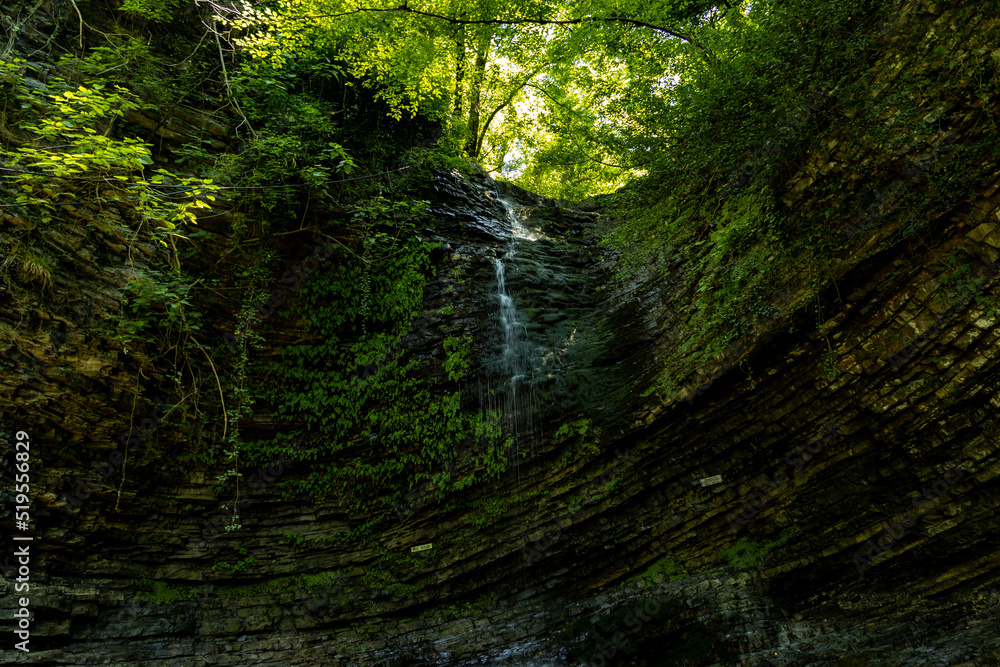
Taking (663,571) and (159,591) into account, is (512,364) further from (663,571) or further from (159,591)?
(159,591)

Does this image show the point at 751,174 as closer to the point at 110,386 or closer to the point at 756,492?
the point at 756,492

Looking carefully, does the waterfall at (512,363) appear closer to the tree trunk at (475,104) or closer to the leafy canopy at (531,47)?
the leafy canopy at (531,47)

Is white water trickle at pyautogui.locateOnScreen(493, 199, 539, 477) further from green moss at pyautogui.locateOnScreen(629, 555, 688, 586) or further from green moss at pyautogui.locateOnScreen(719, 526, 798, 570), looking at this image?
green moss at pyautogui.locateOnScreen(719, 526, 798, 570)

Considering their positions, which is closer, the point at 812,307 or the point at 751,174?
the point at 812,307

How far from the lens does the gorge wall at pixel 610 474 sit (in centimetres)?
453

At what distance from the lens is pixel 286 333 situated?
786 centimetres

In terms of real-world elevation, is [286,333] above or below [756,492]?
above

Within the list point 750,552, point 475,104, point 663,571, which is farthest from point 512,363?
point 475,104

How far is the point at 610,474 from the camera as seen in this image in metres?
6.45

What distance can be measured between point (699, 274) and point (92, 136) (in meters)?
7.74

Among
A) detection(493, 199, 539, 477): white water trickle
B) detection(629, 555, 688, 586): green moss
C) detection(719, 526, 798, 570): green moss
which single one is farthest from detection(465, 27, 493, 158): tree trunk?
detection(719, 526, 798, 570): green moss

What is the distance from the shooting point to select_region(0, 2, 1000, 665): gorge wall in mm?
4531

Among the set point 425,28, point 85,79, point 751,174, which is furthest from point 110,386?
point 751,174

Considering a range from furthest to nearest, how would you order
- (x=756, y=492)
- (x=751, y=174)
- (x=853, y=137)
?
(x=751, y=174)
(x=756, y=492)
(x=853, y=137)
